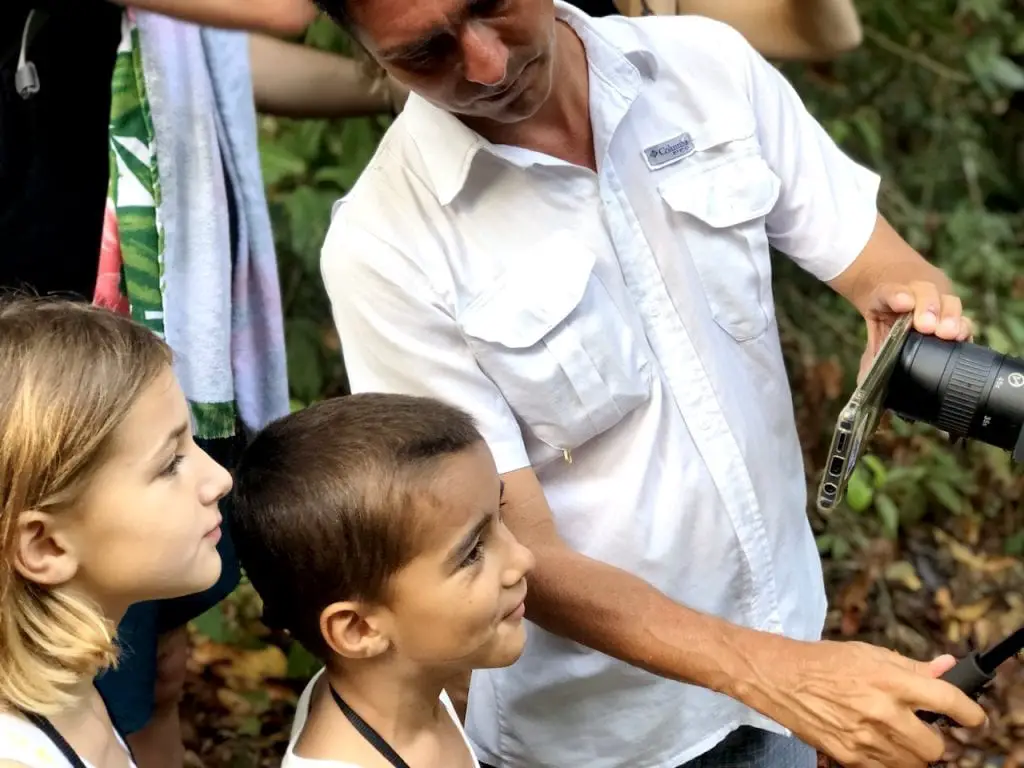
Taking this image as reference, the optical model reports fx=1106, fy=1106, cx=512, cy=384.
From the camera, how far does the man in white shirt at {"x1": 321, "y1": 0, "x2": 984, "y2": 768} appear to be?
1.17 m

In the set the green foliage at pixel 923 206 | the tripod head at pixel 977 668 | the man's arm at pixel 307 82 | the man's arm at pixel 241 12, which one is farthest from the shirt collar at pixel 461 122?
the green foliage at pixel 923 206

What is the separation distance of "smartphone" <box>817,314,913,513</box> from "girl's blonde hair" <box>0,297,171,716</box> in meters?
0.64

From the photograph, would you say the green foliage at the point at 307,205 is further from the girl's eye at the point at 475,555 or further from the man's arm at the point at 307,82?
the girl's eye at the point at 475,555

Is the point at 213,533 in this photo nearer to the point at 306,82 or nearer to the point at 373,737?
the point at 373,737

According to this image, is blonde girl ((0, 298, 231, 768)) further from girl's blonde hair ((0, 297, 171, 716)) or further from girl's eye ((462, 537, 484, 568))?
girl's eye ((462, 537, 484, 568))

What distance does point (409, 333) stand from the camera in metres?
1.20

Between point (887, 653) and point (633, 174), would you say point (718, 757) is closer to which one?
point (887, 653)

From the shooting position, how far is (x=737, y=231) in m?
1.33

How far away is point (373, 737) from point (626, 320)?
0.54 metres

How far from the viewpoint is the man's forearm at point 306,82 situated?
175 centimetres

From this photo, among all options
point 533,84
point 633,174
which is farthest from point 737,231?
point 533,84

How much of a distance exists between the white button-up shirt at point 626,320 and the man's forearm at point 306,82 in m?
0.53

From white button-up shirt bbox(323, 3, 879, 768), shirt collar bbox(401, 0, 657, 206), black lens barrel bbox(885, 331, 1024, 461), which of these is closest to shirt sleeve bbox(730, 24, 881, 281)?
white button-up shirt bbox(323, 3, 879, 768)

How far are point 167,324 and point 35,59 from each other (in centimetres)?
38
